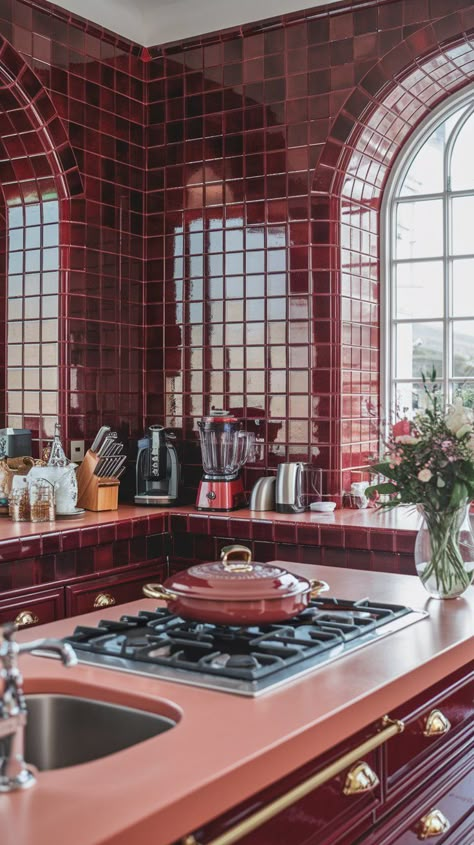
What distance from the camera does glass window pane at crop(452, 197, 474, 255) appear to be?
4.20 meters

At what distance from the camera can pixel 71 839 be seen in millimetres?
979

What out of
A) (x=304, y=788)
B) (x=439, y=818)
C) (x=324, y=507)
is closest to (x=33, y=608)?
(x=324, y=507)

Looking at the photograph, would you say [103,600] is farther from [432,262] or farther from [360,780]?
[360,780]

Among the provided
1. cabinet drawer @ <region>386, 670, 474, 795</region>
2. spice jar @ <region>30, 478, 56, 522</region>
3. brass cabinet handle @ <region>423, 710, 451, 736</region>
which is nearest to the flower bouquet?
cabinet drawer @ <region>386, 670, 474, 795</region>

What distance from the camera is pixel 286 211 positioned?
4.17m

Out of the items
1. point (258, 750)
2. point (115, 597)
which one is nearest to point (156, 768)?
point (258, 750)

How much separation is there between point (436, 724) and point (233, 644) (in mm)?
405

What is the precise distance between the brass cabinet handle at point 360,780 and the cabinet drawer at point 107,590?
6.92 ft

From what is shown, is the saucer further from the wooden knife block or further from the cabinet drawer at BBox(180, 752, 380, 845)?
the cabinet drawer at BBox(180, 752, 380, 845)

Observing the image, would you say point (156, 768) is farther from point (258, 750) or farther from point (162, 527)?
point (162, 527)

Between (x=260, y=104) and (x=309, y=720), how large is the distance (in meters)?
3.43

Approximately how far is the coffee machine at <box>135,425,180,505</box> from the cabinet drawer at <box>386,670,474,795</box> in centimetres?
240

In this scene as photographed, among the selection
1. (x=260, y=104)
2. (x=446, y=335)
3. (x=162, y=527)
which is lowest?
(x=162, y=527)

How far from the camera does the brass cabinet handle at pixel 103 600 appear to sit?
11.8 ft
